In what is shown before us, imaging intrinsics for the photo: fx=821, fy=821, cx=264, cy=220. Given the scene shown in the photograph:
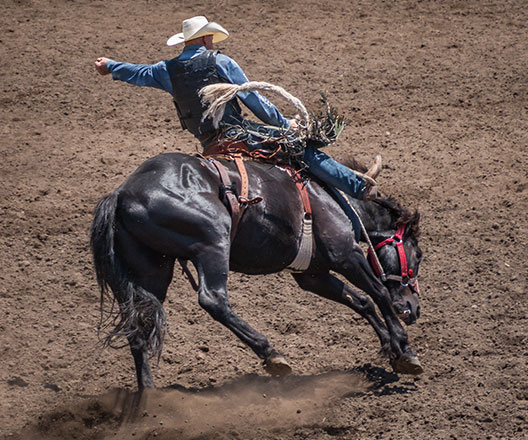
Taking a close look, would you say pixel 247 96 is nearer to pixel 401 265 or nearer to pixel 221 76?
pixel 221 76

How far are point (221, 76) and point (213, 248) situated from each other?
47.8 inches

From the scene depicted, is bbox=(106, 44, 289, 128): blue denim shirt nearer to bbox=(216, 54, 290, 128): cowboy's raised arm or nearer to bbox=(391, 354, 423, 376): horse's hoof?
bbox=(216, 54, 290, 128): cowboy's raised arm

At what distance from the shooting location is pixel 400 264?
5.98 meters

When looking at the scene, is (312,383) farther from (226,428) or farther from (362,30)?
(362,30)

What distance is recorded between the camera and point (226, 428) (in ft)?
16.7

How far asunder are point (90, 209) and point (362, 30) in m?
4.60

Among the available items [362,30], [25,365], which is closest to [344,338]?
[25,365]

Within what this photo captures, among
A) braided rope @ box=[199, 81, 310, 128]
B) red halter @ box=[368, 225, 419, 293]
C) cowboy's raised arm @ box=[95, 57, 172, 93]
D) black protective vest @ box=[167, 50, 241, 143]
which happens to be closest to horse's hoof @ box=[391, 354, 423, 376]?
red halter @ box=[368, 225, 419, 293]

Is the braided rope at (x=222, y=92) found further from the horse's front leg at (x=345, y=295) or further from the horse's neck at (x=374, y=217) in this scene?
the horse's front leg at (x=345, y=295)

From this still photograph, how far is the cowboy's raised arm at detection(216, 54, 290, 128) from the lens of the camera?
5.29 metres

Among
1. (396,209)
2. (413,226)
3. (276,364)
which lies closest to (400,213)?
(396,209)

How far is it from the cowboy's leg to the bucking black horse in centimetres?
9

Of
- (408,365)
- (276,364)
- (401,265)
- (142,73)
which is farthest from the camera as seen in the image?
(401,265)

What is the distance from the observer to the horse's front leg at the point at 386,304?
563cm
